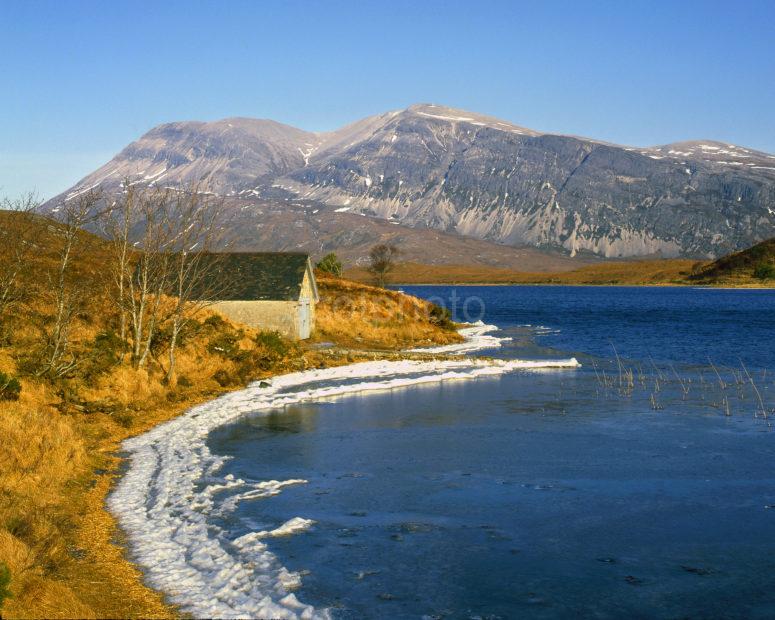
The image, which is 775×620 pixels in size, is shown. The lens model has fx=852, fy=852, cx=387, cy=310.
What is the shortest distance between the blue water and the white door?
1696 centimetres

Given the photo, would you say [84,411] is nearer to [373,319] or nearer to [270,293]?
[270,293]

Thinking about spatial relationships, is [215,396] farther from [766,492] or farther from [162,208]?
[766,492]

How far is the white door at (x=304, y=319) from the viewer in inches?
2105

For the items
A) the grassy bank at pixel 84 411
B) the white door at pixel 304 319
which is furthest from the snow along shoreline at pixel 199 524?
the white door at pixel 304 319

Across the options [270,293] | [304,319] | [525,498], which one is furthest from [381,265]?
[525,498]

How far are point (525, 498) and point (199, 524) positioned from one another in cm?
722

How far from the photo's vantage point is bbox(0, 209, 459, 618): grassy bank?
42.4ft

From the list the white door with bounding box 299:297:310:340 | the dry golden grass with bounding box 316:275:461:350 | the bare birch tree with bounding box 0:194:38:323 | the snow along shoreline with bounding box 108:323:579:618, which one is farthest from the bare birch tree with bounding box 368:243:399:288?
the snow along shoreline with bounding box 108:323:579:618

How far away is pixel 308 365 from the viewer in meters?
44.8

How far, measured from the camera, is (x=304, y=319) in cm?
5472

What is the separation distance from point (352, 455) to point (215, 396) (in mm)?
11709

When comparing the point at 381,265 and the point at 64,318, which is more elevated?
the point at 381,265

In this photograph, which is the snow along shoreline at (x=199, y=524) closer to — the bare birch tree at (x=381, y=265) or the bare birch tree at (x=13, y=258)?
the bare birch tree at (x=13, y=258)

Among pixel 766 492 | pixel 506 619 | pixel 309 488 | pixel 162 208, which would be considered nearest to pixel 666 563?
pixel 506 619
